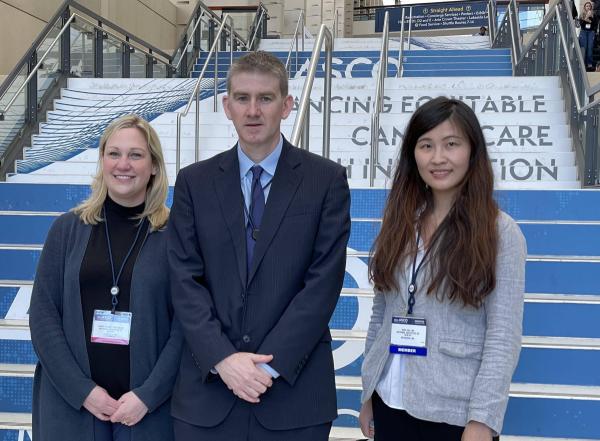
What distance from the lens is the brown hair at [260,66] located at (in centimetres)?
179

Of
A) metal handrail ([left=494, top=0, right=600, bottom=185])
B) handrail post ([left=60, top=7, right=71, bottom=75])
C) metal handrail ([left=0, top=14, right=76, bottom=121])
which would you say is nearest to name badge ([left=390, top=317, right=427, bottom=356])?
metal handrail ([left=494, top=0, right=600, bottom=185])

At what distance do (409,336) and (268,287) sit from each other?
362 millimetres

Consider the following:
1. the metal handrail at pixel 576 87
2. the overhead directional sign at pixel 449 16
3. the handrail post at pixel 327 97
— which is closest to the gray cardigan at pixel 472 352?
the handrail post at pixel 327 97

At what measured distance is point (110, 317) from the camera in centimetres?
191

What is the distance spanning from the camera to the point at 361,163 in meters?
6.45

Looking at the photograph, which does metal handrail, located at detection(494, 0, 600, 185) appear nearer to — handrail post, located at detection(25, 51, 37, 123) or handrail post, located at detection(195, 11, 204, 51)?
handrail post, located at detection(25, 51, 37, 123)

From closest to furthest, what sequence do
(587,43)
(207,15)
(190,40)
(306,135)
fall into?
1. (306,135)
2. (587,43)
3. (190,40)
4. (207,15)

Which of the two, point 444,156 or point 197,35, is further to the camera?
point 197,35

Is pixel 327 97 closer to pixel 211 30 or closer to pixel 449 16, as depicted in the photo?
pixel 211 30

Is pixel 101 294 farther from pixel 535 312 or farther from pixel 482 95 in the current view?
pixel 482 95

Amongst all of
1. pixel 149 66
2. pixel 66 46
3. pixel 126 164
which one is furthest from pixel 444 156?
pixel 149 66

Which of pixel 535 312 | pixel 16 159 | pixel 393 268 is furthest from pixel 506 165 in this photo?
pixel 393 268

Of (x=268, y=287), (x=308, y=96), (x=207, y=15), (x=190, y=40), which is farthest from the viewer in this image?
(x=207, y=15)

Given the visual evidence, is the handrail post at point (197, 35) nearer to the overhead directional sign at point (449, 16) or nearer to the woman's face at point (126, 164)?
the woman's face at point (126, 164)
